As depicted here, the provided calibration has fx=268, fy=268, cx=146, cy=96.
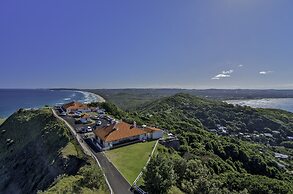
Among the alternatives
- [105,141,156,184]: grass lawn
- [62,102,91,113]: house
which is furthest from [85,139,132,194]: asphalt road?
[62,102,91,113]: house

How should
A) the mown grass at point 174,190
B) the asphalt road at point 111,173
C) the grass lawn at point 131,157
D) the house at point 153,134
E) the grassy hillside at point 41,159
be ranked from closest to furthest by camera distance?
the mown grass at point 174,190, the asphalt road at point 111,173, the grassy hillside at point 41,159, the grass lawn at point 131,157, the house at point 153,134

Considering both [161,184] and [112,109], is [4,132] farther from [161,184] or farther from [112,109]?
[161,184]

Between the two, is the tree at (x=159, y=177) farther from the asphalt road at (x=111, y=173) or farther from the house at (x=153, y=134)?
the house at (x=153, y=134)

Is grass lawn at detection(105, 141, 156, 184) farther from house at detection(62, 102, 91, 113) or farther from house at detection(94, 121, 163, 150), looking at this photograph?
house at detection(62, 102, 91, 113)

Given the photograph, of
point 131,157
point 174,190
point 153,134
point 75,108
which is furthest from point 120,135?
point 75,108

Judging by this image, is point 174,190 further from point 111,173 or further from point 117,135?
point 117,135

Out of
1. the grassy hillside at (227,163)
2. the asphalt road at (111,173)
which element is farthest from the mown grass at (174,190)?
the asphalt road at (111,173)
